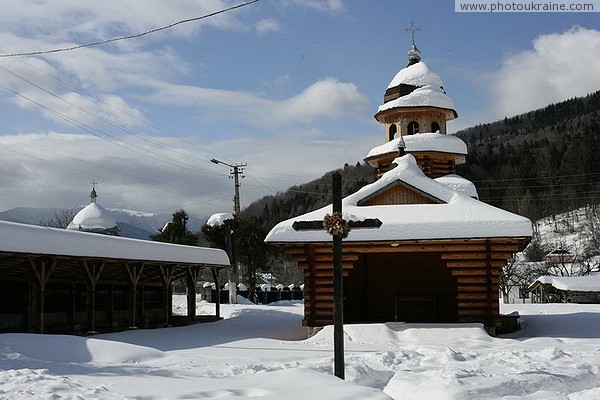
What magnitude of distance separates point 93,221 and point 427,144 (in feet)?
76.5

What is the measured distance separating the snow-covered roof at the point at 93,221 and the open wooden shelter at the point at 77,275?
55.6 ft

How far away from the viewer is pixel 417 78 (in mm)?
32125

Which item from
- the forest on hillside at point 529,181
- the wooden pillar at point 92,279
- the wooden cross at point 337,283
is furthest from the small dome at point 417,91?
the forest on hillside at point 529,181

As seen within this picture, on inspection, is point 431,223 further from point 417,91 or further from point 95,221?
point 95,221

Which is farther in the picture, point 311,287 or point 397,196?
point 397,196

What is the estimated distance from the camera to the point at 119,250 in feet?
61.8

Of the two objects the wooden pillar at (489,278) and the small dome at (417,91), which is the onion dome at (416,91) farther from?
the wooden pillar at (489,278)

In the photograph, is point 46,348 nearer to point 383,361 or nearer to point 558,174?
point 383,361

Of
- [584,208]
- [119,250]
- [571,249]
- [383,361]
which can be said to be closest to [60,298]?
[119,250]

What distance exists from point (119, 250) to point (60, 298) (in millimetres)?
4445

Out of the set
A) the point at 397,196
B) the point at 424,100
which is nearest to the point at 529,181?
the point at 424,100

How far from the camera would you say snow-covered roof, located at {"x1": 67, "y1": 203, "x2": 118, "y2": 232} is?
140 ft

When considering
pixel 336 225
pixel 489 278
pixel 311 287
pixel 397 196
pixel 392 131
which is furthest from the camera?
pixel 392 131

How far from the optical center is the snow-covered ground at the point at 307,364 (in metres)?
7.94
